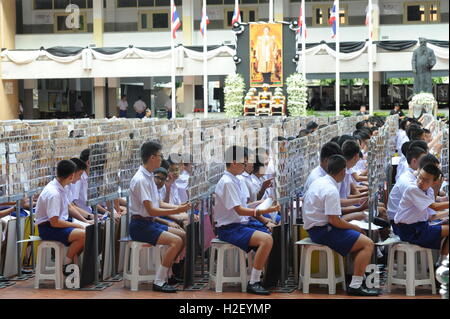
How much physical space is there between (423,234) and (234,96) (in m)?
26.6

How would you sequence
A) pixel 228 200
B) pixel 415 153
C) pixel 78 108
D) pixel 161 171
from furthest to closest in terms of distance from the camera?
→ 1. pixel 78 108
2. pixel 415 153
3. pixel 161 171
4. pixel 228 200

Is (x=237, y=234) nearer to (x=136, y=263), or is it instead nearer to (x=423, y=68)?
(x=136, y=263)

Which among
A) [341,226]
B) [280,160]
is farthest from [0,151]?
[341,226]

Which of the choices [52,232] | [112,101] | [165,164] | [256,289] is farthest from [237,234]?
[112,101]

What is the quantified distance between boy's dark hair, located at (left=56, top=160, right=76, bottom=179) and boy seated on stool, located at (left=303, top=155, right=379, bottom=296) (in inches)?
95.0

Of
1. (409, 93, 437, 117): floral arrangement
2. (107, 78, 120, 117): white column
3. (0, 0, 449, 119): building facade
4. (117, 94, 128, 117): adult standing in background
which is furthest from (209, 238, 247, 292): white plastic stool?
(107, 78, 120, 117): white column

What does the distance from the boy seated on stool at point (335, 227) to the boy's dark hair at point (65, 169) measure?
241cm

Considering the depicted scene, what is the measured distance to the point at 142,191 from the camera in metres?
8.31

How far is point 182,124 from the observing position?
2016cm

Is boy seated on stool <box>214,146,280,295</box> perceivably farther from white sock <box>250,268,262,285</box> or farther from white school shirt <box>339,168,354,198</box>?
white school shirt <box>339,168,354,198</box>

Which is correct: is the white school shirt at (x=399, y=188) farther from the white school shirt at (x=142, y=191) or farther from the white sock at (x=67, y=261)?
the white sock at (x=67, y=261)

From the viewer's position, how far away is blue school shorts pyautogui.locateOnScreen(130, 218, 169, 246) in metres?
8.40

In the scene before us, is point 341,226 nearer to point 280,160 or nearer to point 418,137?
point 280,160
